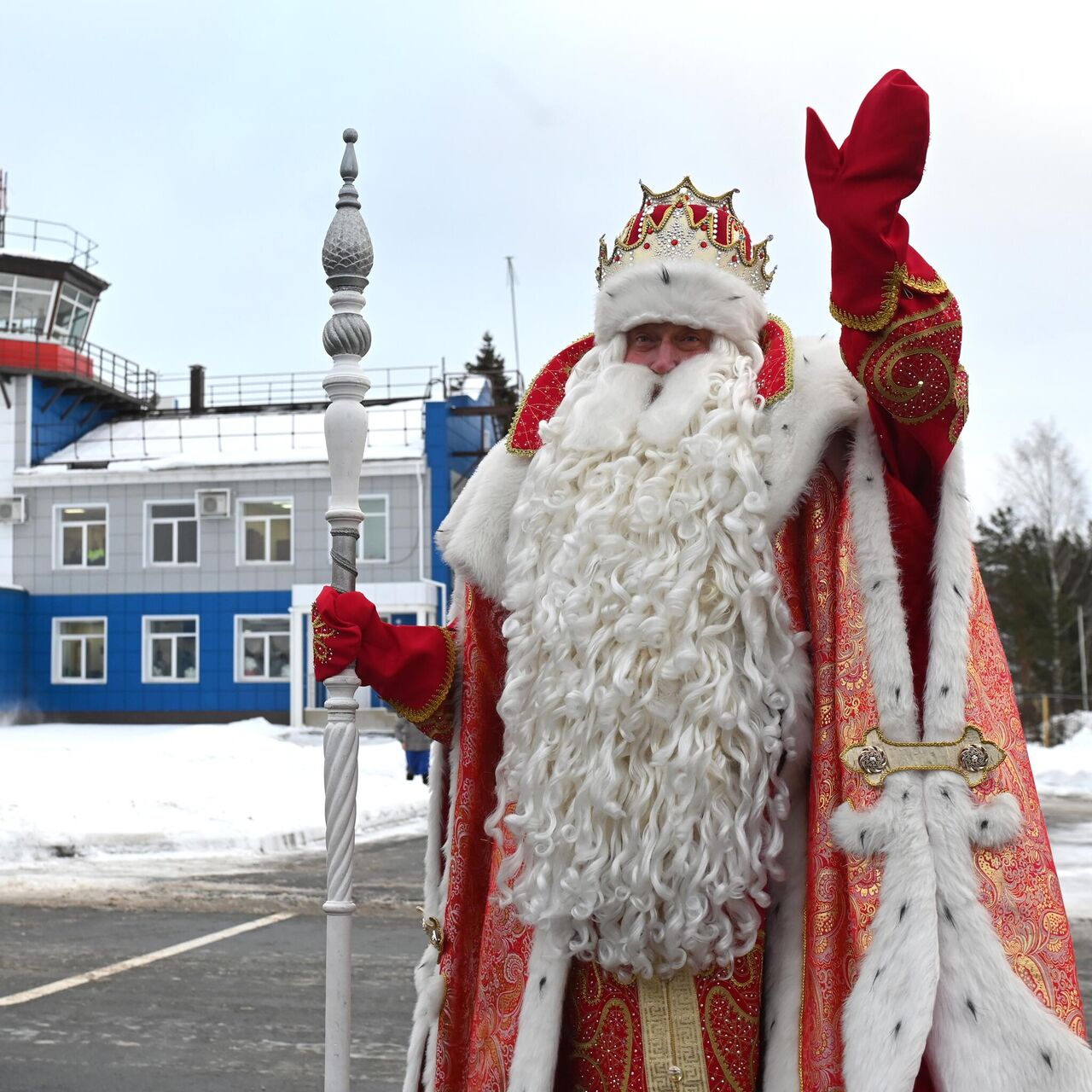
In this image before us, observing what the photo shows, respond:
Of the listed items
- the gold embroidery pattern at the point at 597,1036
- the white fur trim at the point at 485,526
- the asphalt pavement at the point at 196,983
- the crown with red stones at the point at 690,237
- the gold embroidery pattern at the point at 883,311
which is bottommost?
the asphalt pavement at the point at 196,983

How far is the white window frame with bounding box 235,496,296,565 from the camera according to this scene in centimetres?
2895

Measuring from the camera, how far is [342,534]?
3.12 meters

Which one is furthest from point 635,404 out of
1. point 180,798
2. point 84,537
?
point 84,537

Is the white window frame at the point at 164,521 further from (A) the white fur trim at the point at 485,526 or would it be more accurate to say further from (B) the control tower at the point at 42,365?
(A) the white fur trim at the point at 485,526

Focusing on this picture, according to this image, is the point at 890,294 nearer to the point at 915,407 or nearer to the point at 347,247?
the point at 915,407

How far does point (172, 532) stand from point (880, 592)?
94.5 ft

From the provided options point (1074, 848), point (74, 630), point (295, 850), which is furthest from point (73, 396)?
point (1074, 848)

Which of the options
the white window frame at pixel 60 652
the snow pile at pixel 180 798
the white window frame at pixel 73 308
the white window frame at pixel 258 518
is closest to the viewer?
the snow pile at pixel 180 798

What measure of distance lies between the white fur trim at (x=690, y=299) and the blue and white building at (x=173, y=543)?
25220 millimetres

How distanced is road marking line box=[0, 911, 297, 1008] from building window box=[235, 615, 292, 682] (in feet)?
67.6

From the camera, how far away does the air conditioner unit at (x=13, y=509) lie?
2956cm

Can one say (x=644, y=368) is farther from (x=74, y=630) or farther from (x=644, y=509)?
(x=74, y=630)

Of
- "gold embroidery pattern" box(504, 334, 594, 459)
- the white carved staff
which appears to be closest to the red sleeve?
"gold embroidery pattern" box(504, 334, 594, 459)

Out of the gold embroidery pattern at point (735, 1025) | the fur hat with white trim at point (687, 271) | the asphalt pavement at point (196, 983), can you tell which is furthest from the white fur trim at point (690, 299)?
the asphalt pavement at point (196, 983)
